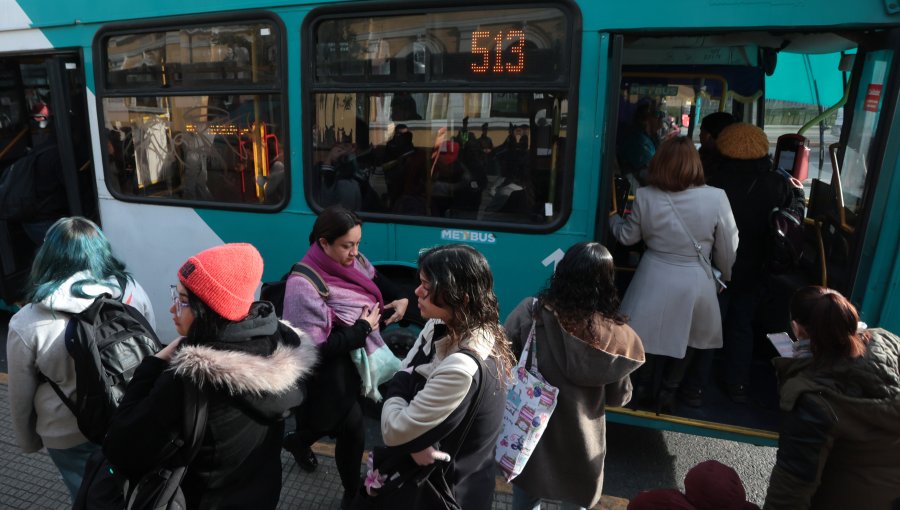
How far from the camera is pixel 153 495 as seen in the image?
1647 mm

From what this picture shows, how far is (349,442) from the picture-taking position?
2.81m

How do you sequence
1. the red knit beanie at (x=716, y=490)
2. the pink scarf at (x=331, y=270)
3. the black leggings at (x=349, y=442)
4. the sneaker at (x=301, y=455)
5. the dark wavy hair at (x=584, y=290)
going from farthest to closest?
the sneaker at (x=301, y=455), the black leggings at (x=349, y=442), the pink scarf at (x=331, y=270), the dark wavy hair at (x=584, y=290), the red knit beanie at (x=716, y=490)

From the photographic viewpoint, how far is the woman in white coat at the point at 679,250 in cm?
301

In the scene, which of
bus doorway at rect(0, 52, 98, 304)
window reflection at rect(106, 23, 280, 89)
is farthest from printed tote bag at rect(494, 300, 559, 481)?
bus doorway at rect(0, 52, 98, 304)

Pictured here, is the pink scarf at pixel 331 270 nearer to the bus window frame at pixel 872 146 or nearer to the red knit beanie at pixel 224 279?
the red knit beanie at pixel 224 279

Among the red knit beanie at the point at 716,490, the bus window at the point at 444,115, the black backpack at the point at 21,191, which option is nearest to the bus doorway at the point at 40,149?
the black backpack at the point at 21,191

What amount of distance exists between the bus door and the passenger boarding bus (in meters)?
0.01

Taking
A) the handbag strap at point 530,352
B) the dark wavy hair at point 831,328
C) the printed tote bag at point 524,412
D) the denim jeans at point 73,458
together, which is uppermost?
the dark wavy hair at point 831,328

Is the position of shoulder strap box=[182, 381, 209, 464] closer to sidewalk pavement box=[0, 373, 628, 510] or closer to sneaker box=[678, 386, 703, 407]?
sidewalk pavement box=[0, 373, 628, 510]

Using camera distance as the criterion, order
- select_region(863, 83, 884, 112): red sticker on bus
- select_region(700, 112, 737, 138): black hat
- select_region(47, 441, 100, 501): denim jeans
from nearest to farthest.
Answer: select_region(47, 441, 100, 501): denim jeans, select_region(863, 83, 884, 112): red sticker on bus, select_region(700, 112, 737, 138): black hat

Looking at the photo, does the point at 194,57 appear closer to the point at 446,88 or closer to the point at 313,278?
the point at 446,88

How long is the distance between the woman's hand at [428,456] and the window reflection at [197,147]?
2.43m

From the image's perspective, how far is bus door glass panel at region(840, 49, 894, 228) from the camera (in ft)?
9.42

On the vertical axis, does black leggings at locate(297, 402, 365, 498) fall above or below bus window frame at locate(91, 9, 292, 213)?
below
